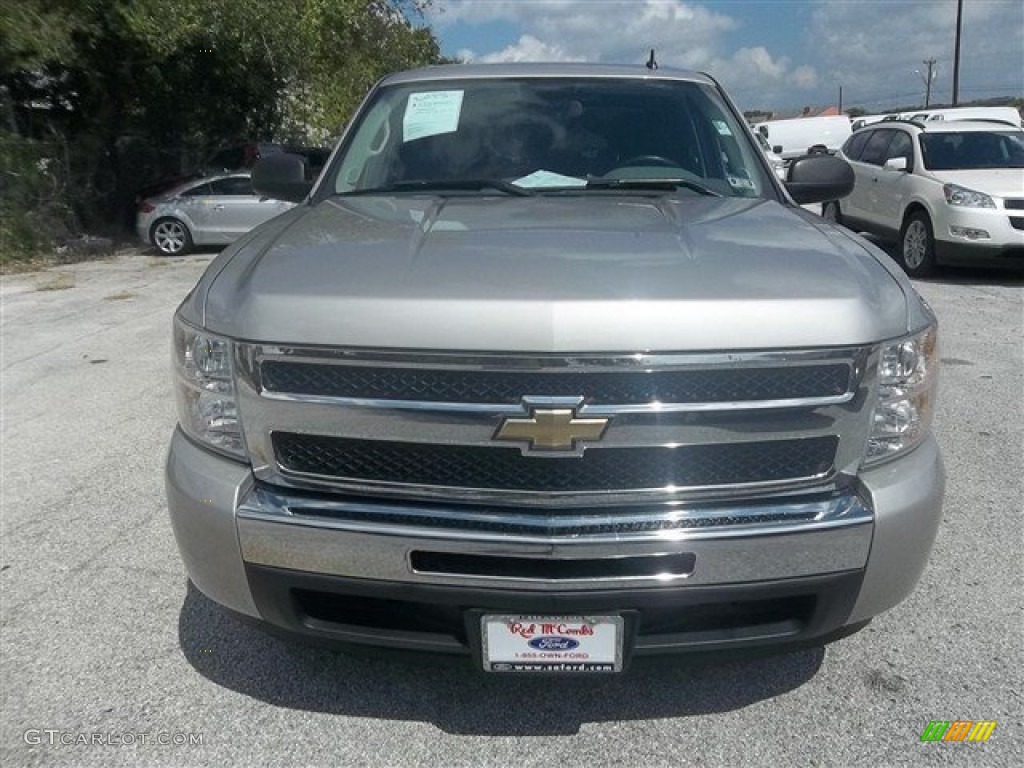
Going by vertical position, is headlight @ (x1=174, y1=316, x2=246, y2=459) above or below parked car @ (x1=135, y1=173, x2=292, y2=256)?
above

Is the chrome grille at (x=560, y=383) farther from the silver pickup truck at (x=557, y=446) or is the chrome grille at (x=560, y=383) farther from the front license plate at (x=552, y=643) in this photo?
the front license plate at (x=552, y=643)

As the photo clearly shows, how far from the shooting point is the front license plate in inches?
82.7

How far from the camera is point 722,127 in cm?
361

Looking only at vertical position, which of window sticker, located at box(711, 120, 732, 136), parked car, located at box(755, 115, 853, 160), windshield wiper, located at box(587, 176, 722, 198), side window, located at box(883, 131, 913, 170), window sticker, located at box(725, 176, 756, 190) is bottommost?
parked car, located at box(755, 115, 853, 160)

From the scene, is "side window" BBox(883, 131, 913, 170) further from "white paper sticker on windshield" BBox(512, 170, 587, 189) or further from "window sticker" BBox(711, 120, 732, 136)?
"white paper sticker on windshield" BBox(512, 170, 587, 189)

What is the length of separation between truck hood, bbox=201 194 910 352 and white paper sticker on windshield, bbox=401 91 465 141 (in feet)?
3.77

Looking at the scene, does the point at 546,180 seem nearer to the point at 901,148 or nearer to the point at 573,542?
the point at 573,542

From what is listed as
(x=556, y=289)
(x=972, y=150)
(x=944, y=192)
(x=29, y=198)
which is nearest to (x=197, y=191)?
(x=29, y=198)

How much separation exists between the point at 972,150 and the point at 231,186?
10794 millimetres

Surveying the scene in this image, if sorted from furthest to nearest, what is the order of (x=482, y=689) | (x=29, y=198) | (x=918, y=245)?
(x=29, y=198)
(x=918, y=245)
(x=482, y=689)

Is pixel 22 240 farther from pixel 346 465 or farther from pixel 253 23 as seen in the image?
pixel 346 465

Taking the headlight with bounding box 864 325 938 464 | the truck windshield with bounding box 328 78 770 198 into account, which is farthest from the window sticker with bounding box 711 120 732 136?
the headlight with bounding box 864 325 938 464

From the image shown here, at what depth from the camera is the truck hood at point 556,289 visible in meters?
1.99

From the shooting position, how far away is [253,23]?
14164 millimetres
